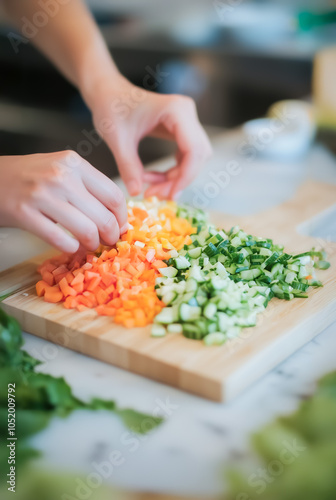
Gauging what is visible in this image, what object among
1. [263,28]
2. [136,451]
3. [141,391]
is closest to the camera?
[136,451]

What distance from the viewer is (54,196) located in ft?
3.27

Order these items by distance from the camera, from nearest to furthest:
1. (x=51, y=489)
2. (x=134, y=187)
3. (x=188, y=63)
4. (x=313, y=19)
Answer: (x=51, y=489) < (x=134, y=187) < (x=313, y=19) < (x=188, y=63)

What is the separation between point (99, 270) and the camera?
108 cm

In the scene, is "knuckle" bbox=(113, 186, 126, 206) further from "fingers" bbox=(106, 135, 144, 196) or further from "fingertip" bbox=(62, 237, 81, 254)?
"fingers" bbox=(106, 135, 144, 196)

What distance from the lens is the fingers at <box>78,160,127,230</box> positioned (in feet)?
3.42

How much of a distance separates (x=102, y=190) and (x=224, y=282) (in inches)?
11.2

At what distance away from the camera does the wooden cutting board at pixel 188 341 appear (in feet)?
2.88

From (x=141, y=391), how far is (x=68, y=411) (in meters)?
0.12

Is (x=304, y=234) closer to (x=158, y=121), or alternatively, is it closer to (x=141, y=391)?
(x=158, y=121)

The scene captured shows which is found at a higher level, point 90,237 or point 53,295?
point 90,237

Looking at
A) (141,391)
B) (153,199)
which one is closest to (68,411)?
Answer: (141,391)

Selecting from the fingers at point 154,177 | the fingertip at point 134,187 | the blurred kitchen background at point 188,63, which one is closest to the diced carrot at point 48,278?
the fingertip at point 134,187

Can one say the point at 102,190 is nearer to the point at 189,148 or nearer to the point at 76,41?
the point at 189,148

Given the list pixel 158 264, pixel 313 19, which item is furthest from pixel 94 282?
pixel 313 19
